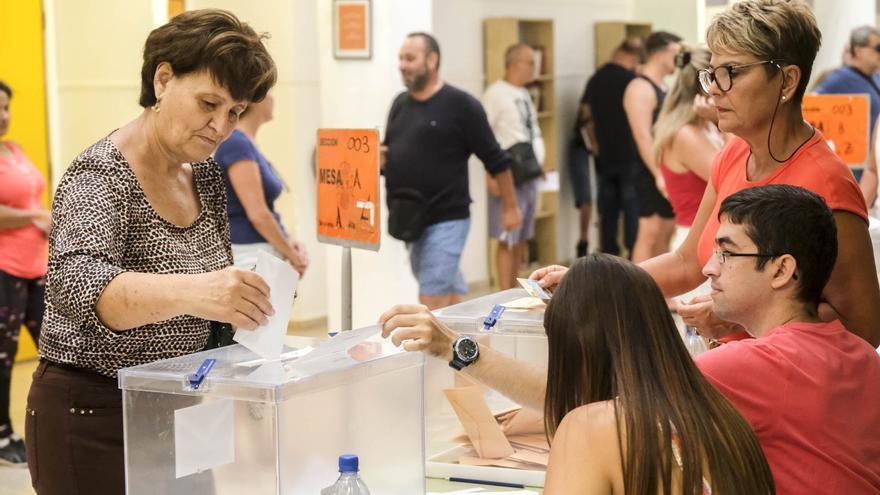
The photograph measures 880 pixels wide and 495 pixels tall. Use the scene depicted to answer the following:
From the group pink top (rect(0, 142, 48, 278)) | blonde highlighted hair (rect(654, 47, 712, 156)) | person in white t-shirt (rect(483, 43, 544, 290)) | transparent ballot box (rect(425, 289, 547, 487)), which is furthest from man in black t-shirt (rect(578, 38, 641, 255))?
transparent ballot box (rect(425, 289, 547, 487))

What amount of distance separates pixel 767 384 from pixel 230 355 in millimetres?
976

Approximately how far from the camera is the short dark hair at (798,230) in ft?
7.00

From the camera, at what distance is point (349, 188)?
10.6 ft

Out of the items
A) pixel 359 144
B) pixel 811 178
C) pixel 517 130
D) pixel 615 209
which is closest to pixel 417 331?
pixel 811 178

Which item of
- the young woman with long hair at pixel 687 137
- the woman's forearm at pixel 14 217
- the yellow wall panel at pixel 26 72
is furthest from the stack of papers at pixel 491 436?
the yellow wall panel at pixel 26 72

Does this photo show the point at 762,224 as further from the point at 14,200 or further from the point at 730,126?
the point at 14,200

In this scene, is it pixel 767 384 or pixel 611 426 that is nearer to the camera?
pixel 611 426

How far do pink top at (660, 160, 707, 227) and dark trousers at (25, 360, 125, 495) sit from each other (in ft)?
12.2

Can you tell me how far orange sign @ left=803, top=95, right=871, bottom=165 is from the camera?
16.6 ft

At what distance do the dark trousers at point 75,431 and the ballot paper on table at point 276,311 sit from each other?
33cm

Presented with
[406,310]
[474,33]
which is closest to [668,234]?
[474,33]

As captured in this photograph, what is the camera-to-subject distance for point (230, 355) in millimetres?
2207

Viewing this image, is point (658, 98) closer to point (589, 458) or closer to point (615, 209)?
point (615, 209)

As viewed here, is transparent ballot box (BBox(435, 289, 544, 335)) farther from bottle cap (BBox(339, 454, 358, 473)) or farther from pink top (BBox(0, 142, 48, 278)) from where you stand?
pink top (BBox(0, 142, 48, 278))
